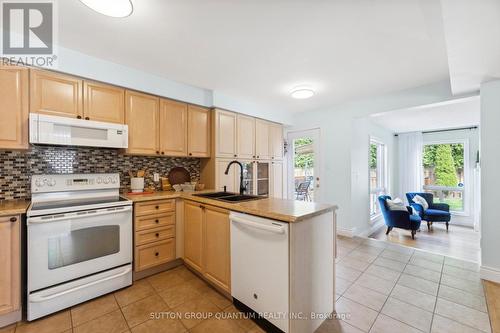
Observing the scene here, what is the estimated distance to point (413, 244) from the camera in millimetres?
3738

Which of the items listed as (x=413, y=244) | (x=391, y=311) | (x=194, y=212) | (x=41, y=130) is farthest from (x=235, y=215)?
(x=413, y=244)

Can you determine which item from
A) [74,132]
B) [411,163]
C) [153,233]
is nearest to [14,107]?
[74,132]

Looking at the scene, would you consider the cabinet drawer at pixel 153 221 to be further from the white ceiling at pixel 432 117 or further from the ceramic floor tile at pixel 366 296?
the white ceiling at pixel 432 117

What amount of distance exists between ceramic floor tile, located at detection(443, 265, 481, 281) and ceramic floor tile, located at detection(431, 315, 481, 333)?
3.52 feet

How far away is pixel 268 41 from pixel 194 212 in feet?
6.33

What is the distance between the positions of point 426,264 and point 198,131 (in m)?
3.62

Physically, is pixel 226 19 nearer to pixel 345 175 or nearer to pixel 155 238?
pixel 155 238

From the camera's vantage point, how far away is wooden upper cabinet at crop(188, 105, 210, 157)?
3.12m

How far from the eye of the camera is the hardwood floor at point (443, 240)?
133 inches

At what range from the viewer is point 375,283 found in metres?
2.28

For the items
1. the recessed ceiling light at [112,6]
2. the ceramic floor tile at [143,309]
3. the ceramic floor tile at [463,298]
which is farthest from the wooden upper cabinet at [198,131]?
the ceramic floor tile at [463,298]

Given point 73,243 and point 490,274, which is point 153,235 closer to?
point 73,243

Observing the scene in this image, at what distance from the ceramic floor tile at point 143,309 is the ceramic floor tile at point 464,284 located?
2.94 meters

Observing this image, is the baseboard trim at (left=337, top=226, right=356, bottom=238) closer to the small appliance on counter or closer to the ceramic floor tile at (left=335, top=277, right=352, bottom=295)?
the ceramic floor tile at (left=335, top=277, right=352, bottom=295)
